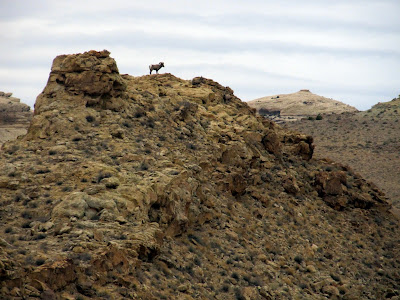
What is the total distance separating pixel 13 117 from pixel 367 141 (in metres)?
47.6

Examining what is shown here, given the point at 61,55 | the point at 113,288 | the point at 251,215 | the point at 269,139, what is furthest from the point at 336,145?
the point at 113,288

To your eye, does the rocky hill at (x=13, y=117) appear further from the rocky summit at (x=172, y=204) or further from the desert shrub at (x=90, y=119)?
the desert shrub at (x=90, y=119)

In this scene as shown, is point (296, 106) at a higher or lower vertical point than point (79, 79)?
higher

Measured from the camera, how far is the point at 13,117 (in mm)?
73062

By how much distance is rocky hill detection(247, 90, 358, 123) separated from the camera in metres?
101

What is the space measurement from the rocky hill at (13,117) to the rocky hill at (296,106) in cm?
4328

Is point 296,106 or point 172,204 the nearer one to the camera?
point 172,204

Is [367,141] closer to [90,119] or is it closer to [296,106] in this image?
[296,106]

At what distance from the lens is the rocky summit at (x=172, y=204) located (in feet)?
51.7

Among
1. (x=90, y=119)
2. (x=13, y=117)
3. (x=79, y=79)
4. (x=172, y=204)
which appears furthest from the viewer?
(x=13, y=117)

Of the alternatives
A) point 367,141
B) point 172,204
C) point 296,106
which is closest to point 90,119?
point 172,204

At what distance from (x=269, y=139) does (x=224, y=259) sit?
40.1ft

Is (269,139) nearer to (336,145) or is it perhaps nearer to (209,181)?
(209,181)

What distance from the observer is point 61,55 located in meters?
25.2
